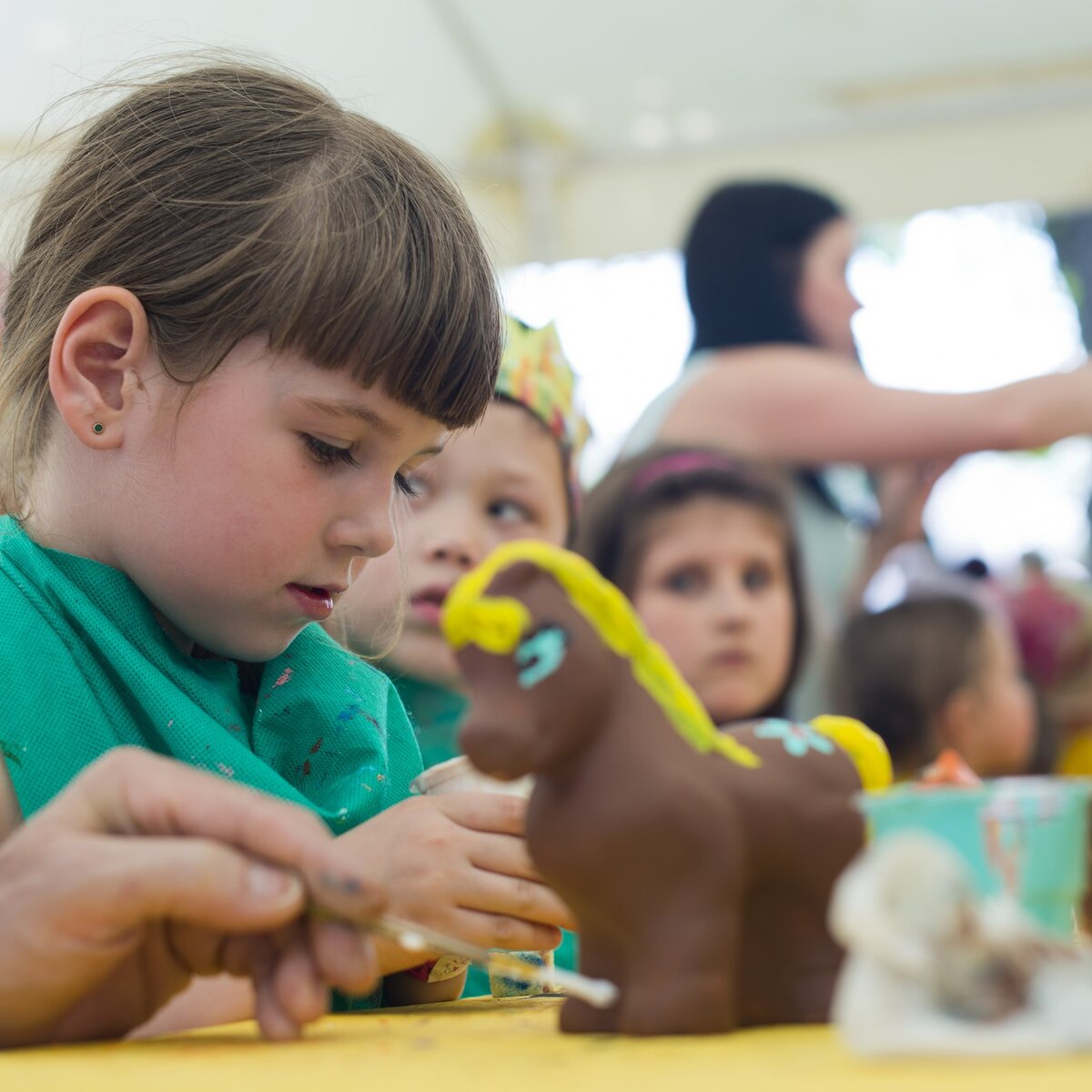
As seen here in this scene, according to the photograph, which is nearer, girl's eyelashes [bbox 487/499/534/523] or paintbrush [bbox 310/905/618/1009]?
paintbrush [bbox 310/905/618/1009]

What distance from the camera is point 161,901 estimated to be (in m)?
0.55

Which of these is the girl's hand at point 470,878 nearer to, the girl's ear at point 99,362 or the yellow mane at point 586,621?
the yellow mane at point 586,621

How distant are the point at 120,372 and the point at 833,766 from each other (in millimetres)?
649

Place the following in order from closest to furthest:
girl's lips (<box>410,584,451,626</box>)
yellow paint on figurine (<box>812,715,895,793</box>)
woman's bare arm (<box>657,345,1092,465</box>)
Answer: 1. yellow paint on figurine (<box>812,715,895,793</box>)
2. girl's lips (<box>410,584,451,626</box>)
3. woman's bare arm (<box>657,345,1092,465</box>)

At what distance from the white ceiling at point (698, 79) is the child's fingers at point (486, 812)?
2552 millimetres

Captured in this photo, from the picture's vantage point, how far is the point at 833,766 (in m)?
0.62

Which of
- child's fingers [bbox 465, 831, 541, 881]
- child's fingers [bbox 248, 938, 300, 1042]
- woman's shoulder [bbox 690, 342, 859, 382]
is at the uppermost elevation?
woman's shoulder [bbox 690, 342, 859, 382]

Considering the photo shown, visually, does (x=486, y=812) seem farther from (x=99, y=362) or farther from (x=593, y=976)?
(x=99, y=362)

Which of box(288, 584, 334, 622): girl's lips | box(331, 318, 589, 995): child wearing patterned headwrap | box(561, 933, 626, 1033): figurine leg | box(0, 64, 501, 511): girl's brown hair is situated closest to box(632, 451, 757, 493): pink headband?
box(331, 318, 589, 995): child wearing patterned headwrap

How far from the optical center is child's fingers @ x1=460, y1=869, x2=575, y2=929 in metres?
0.81

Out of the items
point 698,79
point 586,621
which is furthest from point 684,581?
point 698,79

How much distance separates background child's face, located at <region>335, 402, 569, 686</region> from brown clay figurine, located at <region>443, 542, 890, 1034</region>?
974 millimetres

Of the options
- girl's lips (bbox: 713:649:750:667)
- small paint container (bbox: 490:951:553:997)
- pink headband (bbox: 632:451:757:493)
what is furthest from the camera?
pink headband (bbox: 632:451:757:493)

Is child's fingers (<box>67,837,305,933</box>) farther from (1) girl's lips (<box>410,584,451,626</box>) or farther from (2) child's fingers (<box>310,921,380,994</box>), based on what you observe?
(1) girl's lips (<box>410,584,451,626</box>)
